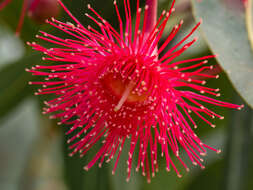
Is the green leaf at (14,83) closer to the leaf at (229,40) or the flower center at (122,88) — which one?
the flower center at (122,88)

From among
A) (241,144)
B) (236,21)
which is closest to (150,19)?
(236,21)

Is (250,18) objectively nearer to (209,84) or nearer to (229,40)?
(229,40)

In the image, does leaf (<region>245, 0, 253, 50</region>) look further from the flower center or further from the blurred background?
the flower center

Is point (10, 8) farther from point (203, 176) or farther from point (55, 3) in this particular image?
point (203, 176)

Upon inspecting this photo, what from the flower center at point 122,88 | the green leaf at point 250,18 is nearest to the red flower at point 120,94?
the flower center at point 122,88

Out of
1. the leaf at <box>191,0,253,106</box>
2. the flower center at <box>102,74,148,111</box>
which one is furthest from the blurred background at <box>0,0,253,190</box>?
the flower center at <box>102,74,148,111</box>

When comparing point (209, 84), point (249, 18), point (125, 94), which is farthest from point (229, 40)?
point (209, 84)
